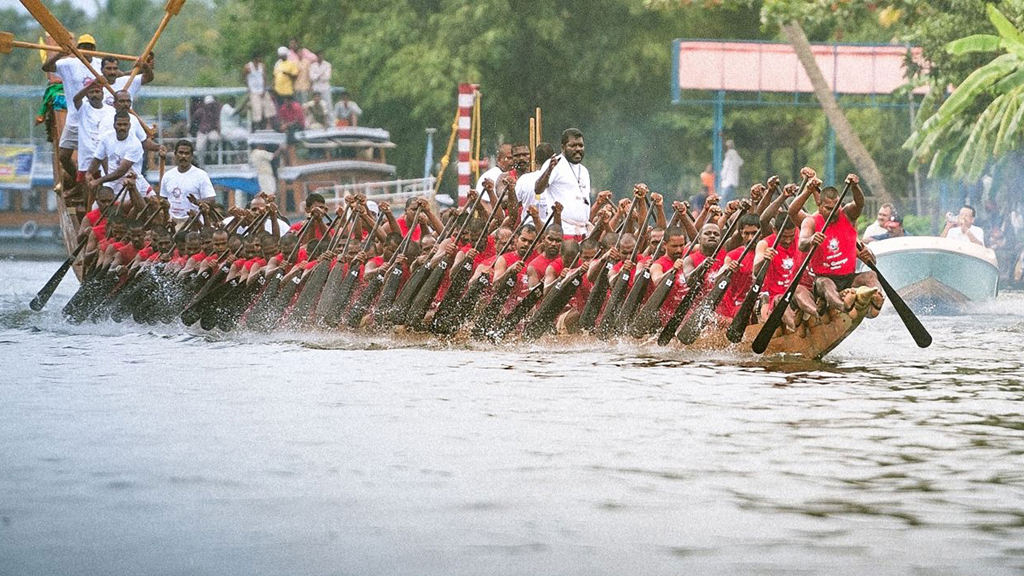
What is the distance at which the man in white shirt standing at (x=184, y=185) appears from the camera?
18.0 metres

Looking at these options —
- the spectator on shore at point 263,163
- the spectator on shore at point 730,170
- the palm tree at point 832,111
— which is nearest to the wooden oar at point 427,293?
the palm tree at point 832,111

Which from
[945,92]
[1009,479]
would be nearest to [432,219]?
[1009,479]

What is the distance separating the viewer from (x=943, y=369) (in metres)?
13.0

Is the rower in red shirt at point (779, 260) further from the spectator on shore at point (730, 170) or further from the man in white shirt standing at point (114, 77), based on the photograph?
the spectator on shore at point (730, 170)

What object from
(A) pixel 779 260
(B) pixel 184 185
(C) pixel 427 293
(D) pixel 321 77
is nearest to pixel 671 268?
(A) pixel 779 260

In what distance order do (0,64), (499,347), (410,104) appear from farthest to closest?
1. (0,64)
2. (410,104)
3. (499,347)

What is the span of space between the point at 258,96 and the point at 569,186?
65.4 feet

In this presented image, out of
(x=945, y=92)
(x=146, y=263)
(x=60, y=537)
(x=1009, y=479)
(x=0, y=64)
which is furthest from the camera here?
(x=0, y=64)

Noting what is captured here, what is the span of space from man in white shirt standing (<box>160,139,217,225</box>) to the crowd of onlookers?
1514 centimetres

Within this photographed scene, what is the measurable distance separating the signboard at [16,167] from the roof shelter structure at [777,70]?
14.9 meters

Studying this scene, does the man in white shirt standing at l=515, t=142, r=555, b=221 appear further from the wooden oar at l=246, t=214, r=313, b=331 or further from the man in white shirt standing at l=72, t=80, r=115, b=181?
the man in white shirt standing at l=72, t=80, r=115, b=181

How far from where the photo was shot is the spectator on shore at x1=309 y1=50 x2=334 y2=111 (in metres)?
33.7

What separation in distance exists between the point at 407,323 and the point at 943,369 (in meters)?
4.24

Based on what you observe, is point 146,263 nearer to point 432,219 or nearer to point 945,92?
point 432,219
